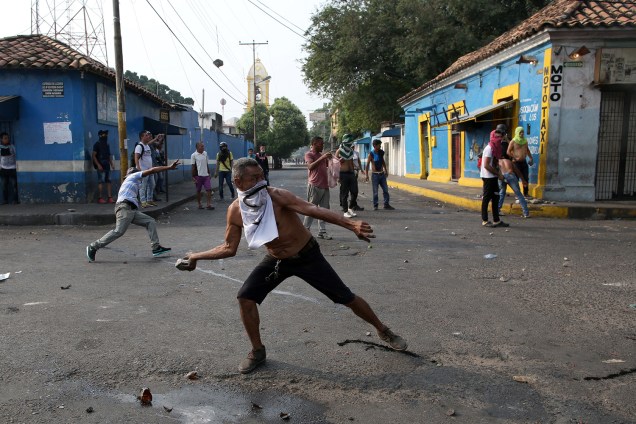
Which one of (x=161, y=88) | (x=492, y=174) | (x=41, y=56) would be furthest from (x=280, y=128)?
(x=492, y=174)

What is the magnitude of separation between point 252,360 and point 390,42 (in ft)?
89.5

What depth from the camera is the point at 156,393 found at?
332 cm

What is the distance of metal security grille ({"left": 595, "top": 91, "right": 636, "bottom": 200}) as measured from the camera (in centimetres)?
1259

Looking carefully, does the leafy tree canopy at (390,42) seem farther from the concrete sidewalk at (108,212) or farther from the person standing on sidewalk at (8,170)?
the person standing on sidewalk at (8,170)

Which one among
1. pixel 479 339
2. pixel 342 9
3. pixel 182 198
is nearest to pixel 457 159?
pixel 182 198

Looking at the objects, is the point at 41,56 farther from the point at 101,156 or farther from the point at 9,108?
the point at 101,156

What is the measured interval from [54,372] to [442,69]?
2696 centimetres

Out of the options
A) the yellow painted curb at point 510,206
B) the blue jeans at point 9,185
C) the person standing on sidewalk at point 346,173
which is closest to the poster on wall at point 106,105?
the blue jeans at point 9,185

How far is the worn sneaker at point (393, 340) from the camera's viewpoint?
3.86 m

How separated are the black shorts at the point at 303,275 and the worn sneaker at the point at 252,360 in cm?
36

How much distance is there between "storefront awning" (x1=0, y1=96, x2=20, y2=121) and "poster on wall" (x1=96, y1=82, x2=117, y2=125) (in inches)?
75.1

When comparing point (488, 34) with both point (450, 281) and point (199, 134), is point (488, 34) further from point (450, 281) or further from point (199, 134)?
point (450, 281)

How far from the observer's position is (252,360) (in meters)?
3.65

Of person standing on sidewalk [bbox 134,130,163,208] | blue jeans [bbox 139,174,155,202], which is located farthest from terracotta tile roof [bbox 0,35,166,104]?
blue jeans [bbox 139,174,155,202]
